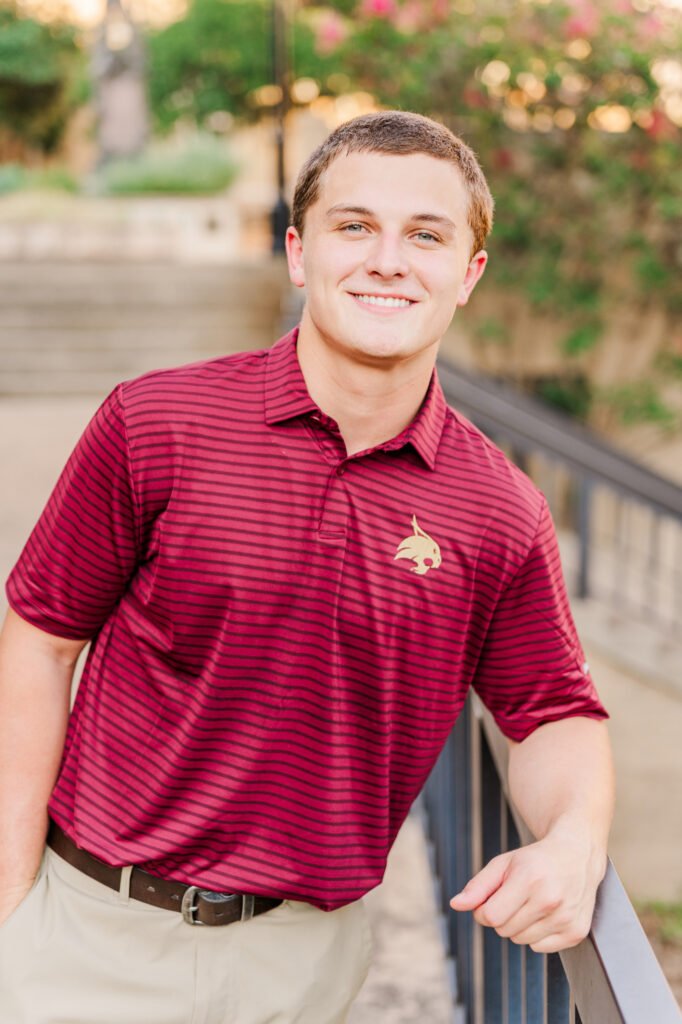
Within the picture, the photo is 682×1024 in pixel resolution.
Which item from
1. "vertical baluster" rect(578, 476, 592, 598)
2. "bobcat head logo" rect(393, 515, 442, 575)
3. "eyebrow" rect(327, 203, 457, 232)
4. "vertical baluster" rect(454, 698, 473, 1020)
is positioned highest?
"eyebrow" rect(327, 203, 457, 232)

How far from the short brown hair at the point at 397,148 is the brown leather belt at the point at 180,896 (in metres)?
0.98

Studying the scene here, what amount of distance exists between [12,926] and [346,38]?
9295 mm

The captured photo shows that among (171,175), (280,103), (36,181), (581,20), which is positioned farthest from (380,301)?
(36,181)

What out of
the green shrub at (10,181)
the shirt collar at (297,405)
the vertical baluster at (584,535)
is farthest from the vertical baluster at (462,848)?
the green shrub at (10,181)

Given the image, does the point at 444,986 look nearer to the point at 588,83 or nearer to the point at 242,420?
the point at 242,420

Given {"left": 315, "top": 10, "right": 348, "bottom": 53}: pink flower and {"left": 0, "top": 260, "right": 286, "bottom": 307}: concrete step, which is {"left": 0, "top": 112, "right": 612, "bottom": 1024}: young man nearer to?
{"left": 0, "top": 260, "right": 286, "bottom": 307}: concrete step

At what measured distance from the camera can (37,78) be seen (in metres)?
24.9

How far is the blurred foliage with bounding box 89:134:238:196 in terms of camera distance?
1438cm

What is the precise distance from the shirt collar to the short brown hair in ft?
0.66

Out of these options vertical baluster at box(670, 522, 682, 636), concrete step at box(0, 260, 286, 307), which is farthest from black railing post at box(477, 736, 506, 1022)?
concrete step at box(0, 260, 286, 307)

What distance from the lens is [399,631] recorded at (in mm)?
1487

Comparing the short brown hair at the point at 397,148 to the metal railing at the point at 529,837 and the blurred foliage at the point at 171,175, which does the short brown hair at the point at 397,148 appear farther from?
the blurred foliage at the point at 171,175

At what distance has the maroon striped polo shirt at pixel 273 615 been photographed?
1.45 m

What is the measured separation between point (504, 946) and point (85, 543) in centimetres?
96
